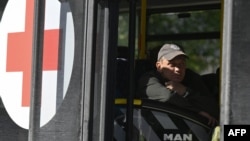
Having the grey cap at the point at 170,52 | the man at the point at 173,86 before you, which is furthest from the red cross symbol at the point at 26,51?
the grey cap at the point at 170,52

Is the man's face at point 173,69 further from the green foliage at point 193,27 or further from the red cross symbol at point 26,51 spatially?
the red cross symbol at point 26,51

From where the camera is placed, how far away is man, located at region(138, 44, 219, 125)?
13.4 feet

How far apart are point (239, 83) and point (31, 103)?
113 cm

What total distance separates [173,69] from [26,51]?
0.91 meters

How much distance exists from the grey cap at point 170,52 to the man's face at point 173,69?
30mm

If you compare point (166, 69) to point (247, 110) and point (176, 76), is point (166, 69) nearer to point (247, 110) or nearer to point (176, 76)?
point (176, 76)

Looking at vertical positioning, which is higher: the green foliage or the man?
the green foliage

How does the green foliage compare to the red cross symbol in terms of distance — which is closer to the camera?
the red cross symbol

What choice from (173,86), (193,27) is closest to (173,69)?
(173,86)

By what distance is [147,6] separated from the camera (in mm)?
5738

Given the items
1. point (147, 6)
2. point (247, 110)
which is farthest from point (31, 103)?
point (147, 6)

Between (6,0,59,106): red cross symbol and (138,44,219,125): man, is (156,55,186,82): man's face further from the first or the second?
(6,0,59,106): red cross symbol

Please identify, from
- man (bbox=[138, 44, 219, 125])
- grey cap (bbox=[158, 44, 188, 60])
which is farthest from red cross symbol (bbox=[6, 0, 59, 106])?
grey cap (bbox=[158, 44, 188, 60])

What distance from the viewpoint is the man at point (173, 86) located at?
4.09 meters
